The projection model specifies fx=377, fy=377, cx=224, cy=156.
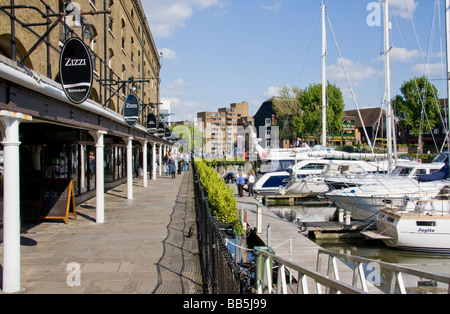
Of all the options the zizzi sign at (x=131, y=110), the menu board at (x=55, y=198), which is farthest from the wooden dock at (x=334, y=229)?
the menu board at (x=55, y=198)

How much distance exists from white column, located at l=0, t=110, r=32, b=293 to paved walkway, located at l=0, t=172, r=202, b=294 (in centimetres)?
31

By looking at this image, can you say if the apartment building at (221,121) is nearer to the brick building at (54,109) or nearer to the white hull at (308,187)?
the white hull at (308,187)

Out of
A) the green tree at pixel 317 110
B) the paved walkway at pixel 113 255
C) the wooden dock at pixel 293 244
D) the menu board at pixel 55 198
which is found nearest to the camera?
the paved walkway at pixel 113 255

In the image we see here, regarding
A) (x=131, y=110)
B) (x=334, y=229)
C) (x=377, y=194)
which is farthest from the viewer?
(x=377, y=194)

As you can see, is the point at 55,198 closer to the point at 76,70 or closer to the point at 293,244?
the point at 76,70

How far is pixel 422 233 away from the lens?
16.2 m

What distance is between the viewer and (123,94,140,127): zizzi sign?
45.3 feet

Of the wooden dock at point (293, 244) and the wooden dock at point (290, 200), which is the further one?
the wooden dock at point (290, 200)

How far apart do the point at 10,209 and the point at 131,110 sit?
8.39m

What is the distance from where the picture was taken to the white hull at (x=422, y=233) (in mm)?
16125

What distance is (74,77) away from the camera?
6988 millimetres

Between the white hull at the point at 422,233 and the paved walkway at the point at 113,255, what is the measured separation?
952 cm

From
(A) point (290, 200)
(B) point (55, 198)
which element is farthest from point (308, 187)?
(B) point (55, 198)
